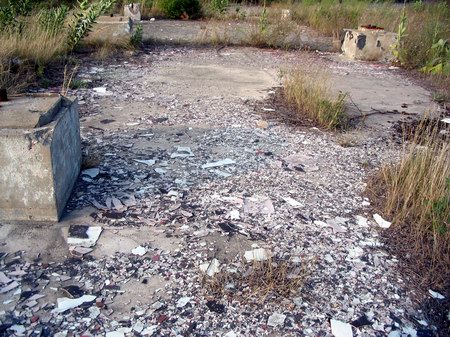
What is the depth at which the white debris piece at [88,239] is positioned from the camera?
2.97 m

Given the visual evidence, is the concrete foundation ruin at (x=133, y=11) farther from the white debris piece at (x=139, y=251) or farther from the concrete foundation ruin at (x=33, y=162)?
the white debris piece at (x=139, y=251)

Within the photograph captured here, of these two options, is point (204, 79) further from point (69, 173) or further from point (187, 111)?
point (69, 173)

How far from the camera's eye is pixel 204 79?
7137 mm

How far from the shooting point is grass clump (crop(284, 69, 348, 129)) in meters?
5.29

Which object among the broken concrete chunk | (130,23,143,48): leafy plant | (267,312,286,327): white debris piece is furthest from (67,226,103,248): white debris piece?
(130,23,143,48): leafy plant

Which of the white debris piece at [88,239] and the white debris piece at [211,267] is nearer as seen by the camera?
the white debris piece at [211,267]

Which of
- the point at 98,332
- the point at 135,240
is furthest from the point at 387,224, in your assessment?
the point at 98,332

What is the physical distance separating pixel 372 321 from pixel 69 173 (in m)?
2.29

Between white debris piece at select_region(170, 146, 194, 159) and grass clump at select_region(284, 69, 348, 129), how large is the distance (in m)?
1.71

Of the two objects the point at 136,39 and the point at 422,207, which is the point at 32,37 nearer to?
the point at 136,39

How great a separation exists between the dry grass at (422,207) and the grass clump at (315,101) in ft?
4.69

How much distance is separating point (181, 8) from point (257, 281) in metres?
11.3

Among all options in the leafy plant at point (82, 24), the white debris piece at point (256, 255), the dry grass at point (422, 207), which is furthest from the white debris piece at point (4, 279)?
the leafy plant at point (82, 24)

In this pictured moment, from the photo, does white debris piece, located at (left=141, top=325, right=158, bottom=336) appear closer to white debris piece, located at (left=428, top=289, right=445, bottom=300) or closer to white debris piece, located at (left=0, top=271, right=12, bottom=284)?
white debris piece, located at (left=0, top=271, right=12, bottom=284)
